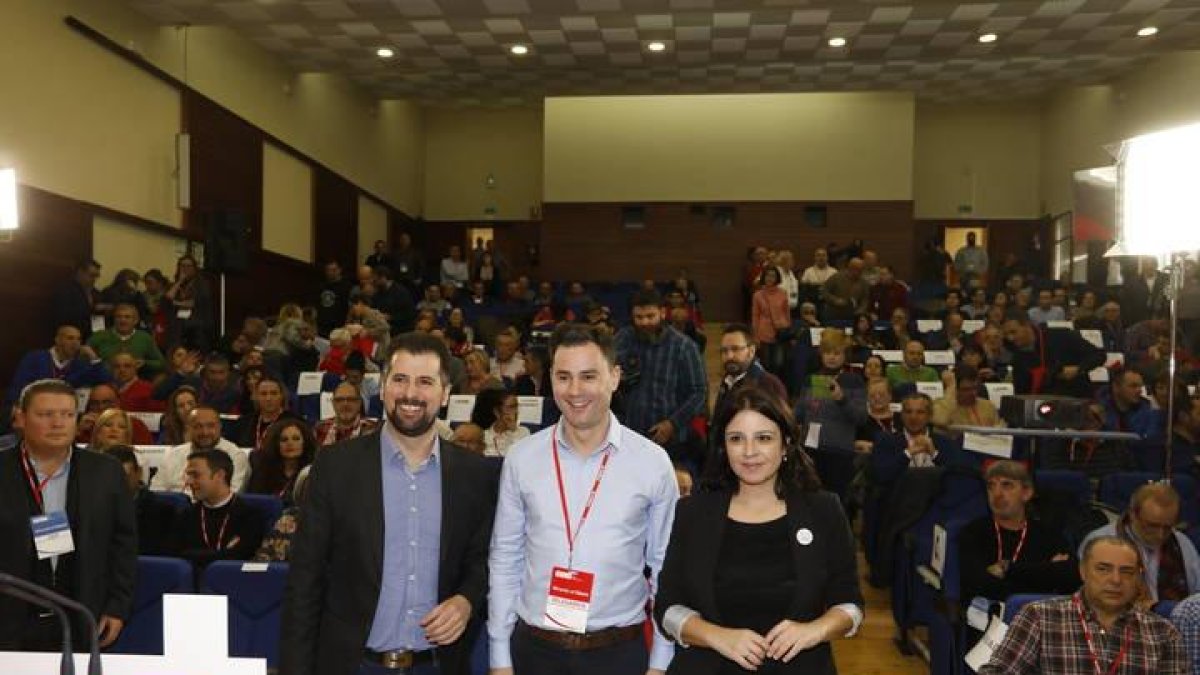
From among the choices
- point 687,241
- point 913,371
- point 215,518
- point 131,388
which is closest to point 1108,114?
point 687,241

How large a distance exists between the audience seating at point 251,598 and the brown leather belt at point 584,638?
2.01 m

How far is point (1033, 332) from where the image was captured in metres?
8.88

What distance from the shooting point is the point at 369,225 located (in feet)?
52.9

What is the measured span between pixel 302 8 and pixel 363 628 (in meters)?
9.77

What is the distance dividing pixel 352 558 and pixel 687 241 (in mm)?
14415

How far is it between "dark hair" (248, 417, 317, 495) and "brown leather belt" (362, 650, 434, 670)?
10.4 feet

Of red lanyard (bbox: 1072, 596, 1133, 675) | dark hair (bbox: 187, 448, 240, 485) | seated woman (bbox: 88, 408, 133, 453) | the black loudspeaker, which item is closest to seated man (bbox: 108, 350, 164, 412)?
seated woman (bbox: 88, 408, 133, 453)

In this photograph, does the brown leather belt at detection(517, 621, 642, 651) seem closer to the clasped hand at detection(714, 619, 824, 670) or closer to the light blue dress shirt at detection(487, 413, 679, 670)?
the light blue dress shirt at detection(487, 413, 679, 670)

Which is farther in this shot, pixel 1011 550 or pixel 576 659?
pixel 1011 550

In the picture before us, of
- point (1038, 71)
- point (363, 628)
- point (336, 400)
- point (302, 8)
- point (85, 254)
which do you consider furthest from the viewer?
point (1038, 71)

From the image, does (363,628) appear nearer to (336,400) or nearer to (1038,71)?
(336,400)

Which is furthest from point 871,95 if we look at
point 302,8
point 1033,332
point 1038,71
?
point 302,8

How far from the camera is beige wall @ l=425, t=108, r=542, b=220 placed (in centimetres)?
1814

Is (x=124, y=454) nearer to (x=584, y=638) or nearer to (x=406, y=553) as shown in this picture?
(x=406, y=553)
